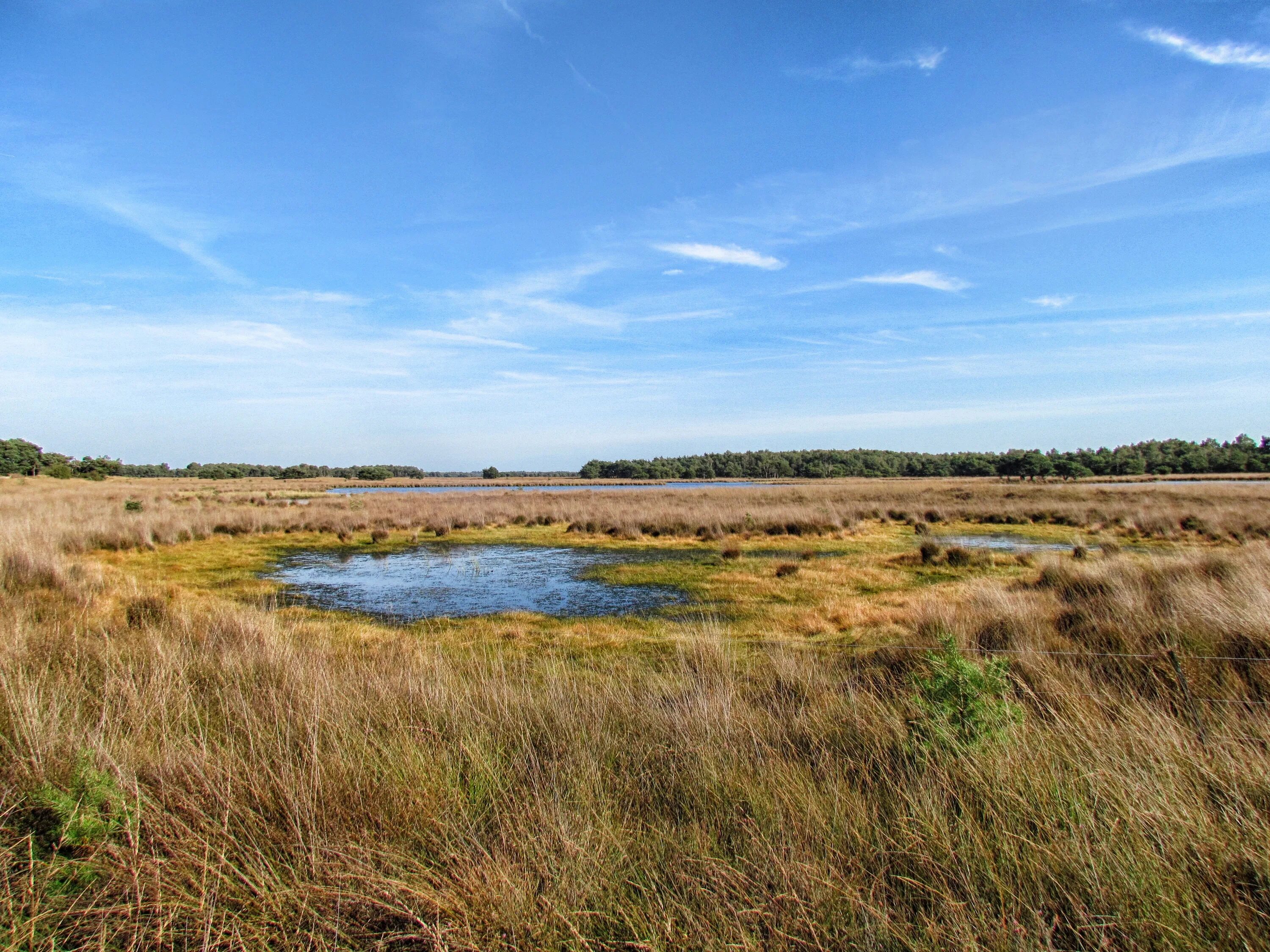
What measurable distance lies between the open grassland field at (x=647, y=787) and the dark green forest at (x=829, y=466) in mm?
81032

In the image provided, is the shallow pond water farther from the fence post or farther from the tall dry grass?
the fence post

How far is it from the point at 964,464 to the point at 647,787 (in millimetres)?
142622

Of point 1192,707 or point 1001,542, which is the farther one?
point 1001,542

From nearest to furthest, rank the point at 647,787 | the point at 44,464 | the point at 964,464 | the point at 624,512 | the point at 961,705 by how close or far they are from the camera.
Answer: the point at 647,787 → the point at 961,705 → the point at 624,512 → the point at 44,464 → the point at 964,464

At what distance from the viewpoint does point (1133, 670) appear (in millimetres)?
5719

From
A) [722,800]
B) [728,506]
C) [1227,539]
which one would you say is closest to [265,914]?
[722,800]

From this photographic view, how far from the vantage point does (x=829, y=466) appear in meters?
139

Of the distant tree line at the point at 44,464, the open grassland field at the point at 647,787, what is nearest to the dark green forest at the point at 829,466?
the distant tree line at the point at 44,464

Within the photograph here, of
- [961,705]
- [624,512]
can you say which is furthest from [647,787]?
[624,512]

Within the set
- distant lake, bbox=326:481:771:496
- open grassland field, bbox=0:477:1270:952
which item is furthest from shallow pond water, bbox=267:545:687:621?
distant lake, bbox=326:481:771:496

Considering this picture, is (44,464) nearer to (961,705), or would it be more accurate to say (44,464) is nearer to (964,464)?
(961,705)

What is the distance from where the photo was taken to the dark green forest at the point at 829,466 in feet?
278

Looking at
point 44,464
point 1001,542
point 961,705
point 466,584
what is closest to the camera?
point 961,705

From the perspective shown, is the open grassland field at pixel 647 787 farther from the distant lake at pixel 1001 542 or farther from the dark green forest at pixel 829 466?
the dark green forest at pixel 829 466
